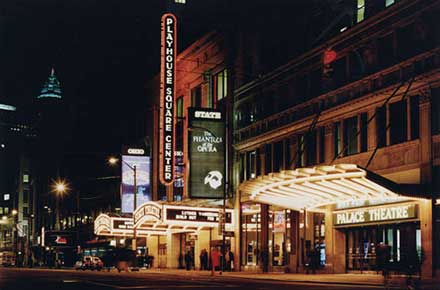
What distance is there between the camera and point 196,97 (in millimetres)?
70750

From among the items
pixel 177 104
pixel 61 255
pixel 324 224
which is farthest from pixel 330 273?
pixel 61 255

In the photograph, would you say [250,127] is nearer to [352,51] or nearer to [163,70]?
[163,70]

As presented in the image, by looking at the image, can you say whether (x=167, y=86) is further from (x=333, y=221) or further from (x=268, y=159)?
(x=333, y=221)

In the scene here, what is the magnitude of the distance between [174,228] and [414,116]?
33.1m

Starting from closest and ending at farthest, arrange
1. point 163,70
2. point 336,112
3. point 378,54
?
1. point 378,54
2. point 336,112
3. point 163,70

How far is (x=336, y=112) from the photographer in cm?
4556

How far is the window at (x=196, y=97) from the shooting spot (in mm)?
69625

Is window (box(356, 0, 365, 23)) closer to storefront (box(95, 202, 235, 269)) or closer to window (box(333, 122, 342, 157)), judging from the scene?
window (box(333, 122, 342, 157))

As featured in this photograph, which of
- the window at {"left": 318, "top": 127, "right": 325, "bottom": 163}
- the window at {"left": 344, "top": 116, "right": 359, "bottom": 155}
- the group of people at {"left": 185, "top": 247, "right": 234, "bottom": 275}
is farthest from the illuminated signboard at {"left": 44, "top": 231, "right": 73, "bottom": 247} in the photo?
the window at {"left": 344, "top": 116, "right": 359, "bottom": 155}

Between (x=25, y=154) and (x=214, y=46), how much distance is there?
429 ft

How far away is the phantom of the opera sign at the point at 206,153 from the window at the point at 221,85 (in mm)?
3571

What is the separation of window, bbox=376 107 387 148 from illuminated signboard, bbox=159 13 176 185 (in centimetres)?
2293

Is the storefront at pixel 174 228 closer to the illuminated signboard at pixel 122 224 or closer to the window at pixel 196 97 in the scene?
the illuminated signboard at pixel 122 224

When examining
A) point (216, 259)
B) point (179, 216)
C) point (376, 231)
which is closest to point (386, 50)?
point (376, 231)
